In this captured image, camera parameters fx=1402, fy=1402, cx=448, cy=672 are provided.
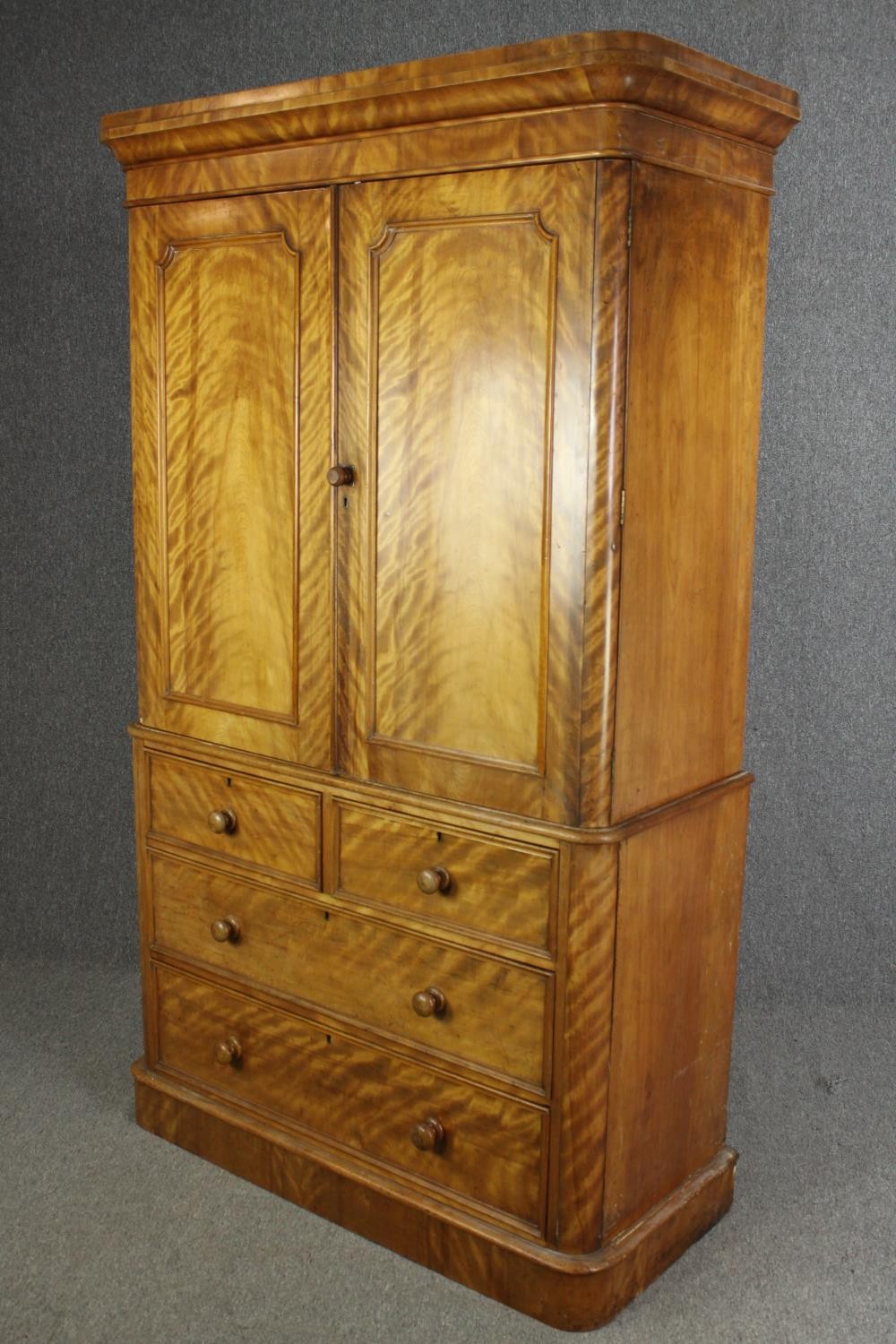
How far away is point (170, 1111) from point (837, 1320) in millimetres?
1222

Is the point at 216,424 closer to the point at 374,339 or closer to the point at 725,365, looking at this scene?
the point at 374,339

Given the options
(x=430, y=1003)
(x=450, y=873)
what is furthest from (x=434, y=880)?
(x=430, y=1003)

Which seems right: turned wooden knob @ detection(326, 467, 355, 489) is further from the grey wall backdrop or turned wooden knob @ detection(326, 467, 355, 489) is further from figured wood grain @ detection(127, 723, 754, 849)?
the grey wall backdrop

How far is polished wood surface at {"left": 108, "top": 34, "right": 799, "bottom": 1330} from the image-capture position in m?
1.93

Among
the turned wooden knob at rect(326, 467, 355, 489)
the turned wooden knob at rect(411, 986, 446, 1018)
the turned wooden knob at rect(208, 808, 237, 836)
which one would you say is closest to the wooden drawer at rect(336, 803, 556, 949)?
the turned wooden knob at rect(411, 986, 446, 1018)

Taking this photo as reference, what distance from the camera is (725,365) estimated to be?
2111mm

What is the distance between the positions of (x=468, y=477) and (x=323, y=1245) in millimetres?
1276

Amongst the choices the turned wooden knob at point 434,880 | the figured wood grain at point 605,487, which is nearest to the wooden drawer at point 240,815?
the turned wooden knob at point 434,880

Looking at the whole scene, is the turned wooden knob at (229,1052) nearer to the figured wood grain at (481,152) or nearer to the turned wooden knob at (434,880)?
the turned wooden knob at (434,880)

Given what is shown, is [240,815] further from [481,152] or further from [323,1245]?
[481,152]

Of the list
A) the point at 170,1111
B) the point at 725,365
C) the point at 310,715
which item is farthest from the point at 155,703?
the point at 725,365

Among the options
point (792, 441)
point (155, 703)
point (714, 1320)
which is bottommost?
point (714, 1320)

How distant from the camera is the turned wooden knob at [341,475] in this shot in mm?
→ 2166

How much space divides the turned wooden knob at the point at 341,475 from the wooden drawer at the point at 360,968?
27.3 inches
